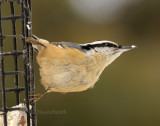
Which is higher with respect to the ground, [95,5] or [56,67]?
[95,5]

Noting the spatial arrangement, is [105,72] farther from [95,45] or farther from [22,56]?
[22,56]

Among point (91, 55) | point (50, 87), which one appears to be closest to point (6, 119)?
point (50, 87)

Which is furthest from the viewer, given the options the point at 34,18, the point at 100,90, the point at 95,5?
the point at 95,5

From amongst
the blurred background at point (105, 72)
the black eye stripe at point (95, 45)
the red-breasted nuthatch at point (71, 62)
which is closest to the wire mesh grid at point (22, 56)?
the red-breasted nuthatch at point (71, 62)

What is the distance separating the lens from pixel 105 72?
250 inches

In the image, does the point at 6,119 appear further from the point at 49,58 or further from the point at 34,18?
the point at 34,18

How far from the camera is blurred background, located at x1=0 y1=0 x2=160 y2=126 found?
6.23m

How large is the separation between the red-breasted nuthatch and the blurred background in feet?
4.77

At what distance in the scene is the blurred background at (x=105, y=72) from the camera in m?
6.23

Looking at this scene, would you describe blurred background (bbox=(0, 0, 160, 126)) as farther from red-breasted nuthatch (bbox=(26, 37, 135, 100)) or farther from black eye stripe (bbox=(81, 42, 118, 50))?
black eye stripe (bbox=(81, 42, 118, 50))

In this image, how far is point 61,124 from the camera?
20.9 ft

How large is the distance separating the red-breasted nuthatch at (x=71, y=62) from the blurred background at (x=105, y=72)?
1453mm

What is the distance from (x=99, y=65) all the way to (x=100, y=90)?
5.39ft

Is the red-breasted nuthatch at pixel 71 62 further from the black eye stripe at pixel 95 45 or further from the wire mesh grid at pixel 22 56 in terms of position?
the wire mesh grid at pixel 22 56
